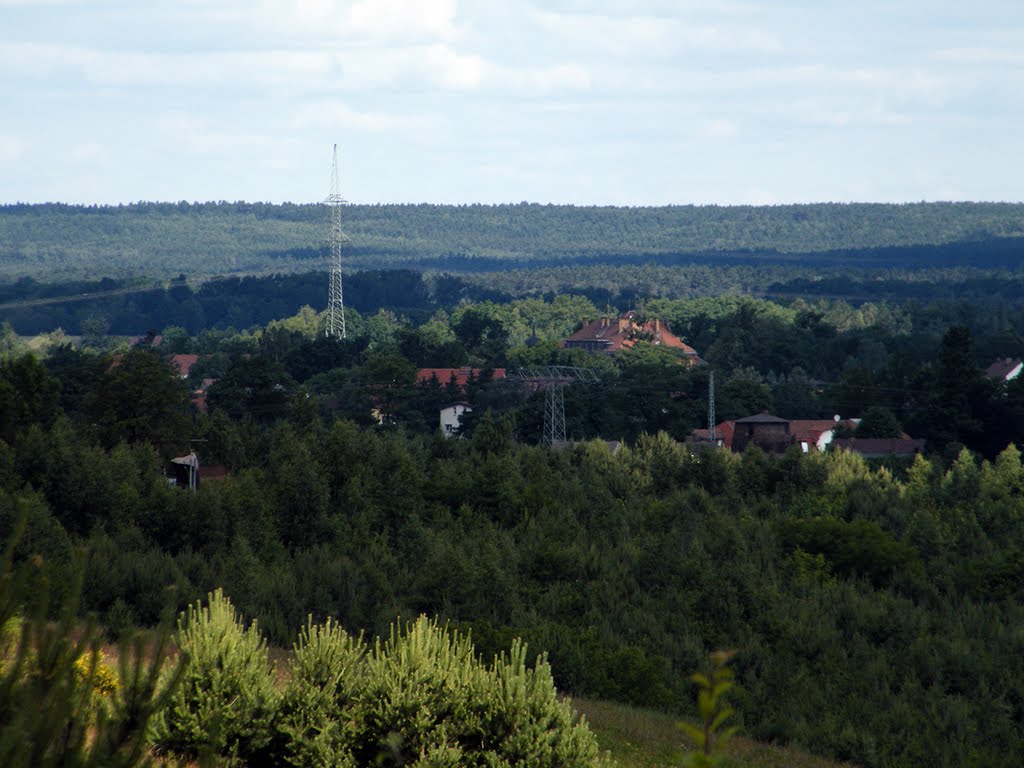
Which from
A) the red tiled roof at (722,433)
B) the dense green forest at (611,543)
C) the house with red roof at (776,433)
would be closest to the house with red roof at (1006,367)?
the dense green forest at (611,543)

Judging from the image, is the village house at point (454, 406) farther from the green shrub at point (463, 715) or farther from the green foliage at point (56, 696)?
the green foliage at point (56, 696)

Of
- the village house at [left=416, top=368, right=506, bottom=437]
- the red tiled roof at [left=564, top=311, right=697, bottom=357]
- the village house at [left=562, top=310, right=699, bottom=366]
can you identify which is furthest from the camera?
the red tiled roof at [left=564, top=311, right=697, bottom=357]

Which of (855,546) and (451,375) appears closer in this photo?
(855,546)

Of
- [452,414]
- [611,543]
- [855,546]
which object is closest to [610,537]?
[611,543]

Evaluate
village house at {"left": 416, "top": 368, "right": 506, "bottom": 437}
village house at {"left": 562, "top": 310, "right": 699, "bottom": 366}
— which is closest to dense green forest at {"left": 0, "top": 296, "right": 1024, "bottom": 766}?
village house at {"left": 416, "top": 368, "right": 506, "bottom": 437}

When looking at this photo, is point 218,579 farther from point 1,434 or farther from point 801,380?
point 801,380

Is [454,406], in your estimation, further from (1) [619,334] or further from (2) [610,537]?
(1) [619,334]

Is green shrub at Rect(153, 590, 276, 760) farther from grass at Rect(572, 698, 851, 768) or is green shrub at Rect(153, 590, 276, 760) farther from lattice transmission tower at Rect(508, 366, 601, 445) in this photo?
lattice transmission tower at Rect(508, 366, 601, 445)
